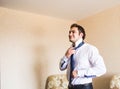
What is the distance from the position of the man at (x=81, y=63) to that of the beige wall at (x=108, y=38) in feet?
4.38

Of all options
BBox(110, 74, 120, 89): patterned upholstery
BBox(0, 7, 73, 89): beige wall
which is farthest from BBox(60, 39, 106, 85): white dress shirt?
BBox(0, 7, 73, 89): beige wall

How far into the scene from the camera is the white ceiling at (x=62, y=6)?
263 centimetres

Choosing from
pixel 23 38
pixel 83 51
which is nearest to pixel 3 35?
pixel 23 38

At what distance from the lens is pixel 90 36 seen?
11.2 ft

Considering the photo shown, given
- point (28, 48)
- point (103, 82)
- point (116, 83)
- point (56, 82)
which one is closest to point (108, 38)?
point (103, 82)

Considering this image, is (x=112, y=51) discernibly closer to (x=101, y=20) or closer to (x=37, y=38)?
(x=101, y=20)

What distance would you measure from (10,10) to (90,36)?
1452mm

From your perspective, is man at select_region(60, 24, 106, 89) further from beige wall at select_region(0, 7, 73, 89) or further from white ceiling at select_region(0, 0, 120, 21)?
beige wall at select_region(0, 7, 73, 89)

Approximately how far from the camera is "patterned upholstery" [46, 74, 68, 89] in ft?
9.50

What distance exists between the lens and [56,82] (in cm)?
292

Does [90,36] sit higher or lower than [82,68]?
higher

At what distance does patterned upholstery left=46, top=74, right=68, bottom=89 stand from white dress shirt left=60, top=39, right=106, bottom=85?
126cm

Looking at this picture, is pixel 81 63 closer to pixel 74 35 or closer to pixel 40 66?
pixel 74 35

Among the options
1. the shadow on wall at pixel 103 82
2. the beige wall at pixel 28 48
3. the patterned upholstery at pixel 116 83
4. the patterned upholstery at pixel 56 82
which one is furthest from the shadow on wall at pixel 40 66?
the patterned upholstery at pixel 116 83
